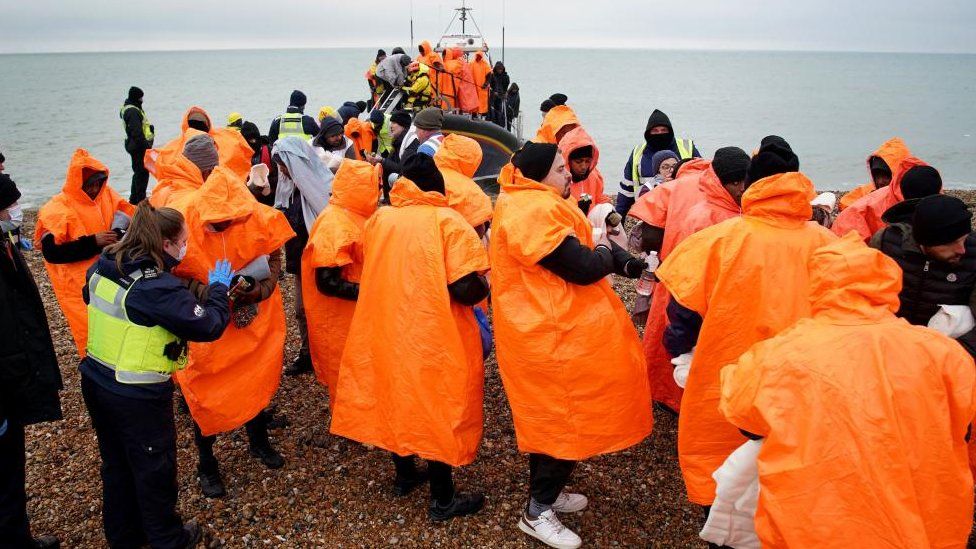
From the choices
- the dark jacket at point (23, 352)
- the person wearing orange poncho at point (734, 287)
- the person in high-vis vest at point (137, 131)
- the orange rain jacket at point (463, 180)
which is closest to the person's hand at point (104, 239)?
the dark jacket at point (23, 352)

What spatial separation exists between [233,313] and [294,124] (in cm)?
588

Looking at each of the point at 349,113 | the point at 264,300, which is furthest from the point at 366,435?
the point at 349,113

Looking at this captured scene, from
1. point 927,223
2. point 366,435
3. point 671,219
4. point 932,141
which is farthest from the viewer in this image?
Result: point 932,141

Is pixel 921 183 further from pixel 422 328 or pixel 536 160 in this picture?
pixel 422 328

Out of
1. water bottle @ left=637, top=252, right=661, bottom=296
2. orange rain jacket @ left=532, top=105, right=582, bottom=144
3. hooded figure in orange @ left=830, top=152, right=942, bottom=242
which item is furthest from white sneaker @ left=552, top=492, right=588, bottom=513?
orange rain jacket @ left=532, top=105, right=582, bottom=144

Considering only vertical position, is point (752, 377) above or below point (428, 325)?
above

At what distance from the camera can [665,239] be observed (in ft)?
14.6

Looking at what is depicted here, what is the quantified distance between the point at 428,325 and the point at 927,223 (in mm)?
2448

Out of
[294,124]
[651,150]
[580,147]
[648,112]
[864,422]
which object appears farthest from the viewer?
[648,112]

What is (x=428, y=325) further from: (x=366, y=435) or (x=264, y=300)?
(x=264, y=300)

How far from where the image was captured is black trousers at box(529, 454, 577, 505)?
11.8ft

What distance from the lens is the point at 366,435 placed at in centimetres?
378

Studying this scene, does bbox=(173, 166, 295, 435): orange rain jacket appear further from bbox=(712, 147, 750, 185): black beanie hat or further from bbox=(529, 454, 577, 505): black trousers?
bbox=(712, 147, 750, 185): black beanie hat

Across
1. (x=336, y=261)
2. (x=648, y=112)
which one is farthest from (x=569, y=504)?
(x=648, y=112)
